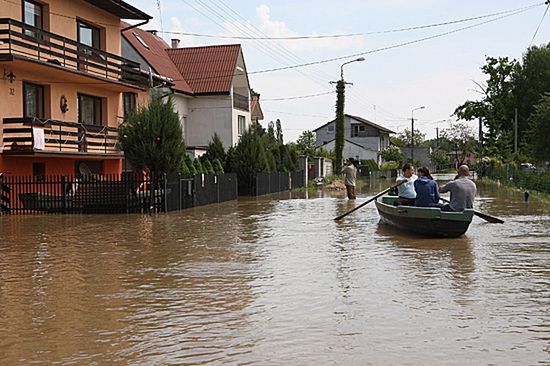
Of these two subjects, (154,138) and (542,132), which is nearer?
(154,138)

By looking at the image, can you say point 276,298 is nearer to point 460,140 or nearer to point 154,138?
point 154,138

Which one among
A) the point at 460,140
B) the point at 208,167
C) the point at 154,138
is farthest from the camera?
the point at 460,140

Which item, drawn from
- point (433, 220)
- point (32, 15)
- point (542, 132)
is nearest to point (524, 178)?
point (542, 132)

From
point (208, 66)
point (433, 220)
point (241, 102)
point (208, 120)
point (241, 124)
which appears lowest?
point (433, 220)

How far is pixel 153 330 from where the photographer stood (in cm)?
718

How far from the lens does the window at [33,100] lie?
990 inches

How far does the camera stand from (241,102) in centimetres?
4716

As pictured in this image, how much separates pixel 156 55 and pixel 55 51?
18.4m

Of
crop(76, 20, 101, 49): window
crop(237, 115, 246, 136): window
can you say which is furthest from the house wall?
crop(76, 20, 101, 49): window

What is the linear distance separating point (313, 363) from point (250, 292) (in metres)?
3.30

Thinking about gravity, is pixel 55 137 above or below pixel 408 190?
above

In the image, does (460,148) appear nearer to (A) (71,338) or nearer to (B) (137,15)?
(B) (137,15)

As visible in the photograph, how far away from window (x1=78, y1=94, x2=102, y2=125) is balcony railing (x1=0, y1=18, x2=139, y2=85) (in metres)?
1.30

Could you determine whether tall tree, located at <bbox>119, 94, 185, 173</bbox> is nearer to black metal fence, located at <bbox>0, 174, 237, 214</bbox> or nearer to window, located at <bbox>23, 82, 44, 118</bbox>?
black metal fence, located at <bbox>0, 174, 237, 214</bbox>
